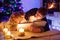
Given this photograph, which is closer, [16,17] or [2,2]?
[16,17]

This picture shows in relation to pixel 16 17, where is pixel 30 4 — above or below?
above

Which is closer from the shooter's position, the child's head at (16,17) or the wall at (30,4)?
the child's head at (16,17)

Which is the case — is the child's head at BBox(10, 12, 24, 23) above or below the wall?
below

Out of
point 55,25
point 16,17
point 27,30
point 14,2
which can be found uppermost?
point 14,2

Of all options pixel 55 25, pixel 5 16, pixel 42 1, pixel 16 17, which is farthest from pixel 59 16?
pixel 16 17

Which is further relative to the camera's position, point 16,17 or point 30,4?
point 30,4

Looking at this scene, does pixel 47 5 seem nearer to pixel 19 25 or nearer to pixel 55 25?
pixel 55 25

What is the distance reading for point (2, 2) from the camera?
623cm

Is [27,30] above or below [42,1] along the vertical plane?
below

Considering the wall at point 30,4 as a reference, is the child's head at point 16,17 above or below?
below

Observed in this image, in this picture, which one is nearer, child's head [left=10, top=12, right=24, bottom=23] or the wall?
child's head [left=10, top=12, right=24, bottom=23]

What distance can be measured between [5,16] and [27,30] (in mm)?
4484

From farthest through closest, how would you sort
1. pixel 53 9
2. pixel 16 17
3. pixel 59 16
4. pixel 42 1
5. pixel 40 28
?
pixel 42 1, pixel 53 9, pixel 59 16, pixel 16 17, pixel 40 28

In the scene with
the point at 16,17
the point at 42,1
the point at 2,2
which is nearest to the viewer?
the point at 16,17
